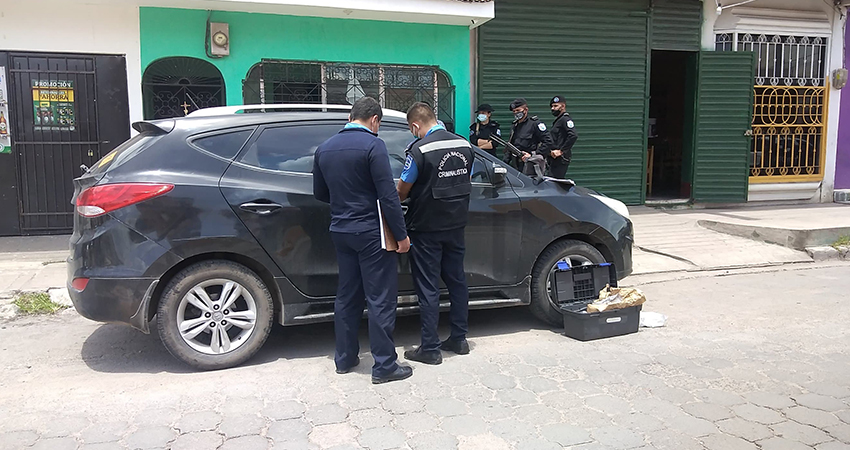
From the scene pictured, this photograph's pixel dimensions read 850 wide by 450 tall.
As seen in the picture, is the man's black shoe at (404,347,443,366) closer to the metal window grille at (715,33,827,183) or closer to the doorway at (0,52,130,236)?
the doorway at (0,52,130,236)

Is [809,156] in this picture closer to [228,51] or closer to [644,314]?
[644,314]

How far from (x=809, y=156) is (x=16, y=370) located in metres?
12.6

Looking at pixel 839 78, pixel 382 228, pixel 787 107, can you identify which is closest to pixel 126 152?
pixel 382 228

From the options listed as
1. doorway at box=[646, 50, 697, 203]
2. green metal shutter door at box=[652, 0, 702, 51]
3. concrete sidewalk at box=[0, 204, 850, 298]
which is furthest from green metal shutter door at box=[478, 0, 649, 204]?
doorway at box=[646, 50, 697, 203]

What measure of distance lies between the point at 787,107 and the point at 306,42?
8.75m

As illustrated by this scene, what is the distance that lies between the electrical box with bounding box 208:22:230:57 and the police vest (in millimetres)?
5134

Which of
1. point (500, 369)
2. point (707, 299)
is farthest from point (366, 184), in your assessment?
point (707, 299)

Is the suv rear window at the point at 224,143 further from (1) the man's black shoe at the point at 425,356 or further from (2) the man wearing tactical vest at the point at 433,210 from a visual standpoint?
(1) the man's black shoe at the point at 425,356

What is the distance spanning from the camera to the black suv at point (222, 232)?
4.04 m

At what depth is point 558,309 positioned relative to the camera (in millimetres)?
5199

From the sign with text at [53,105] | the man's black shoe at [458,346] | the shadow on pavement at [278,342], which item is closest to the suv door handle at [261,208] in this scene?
the shadow on pavement at [278,342]

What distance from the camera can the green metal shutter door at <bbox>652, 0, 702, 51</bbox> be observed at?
10.5m

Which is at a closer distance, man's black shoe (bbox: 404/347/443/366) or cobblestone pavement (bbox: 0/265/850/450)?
cobblestone pavement (bbox: 0/265/850/450)

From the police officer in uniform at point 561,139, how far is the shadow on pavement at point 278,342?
3616mm
